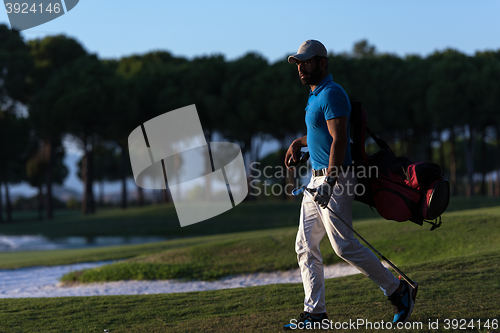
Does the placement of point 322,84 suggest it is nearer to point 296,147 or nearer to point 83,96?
point 296,147

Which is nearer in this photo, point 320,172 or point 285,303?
point 320,172

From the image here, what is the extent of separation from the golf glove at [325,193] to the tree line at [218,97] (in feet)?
104

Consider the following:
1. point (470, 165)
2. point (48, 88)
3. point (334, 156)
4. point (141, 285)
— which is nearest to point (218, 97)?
point (48, 88)

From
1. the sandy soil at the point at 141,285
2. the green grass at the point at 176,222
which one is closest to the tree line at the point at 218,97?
the green grass at the point at 176,222

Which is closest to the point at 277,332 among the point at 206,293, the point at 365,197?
the point at 365,197

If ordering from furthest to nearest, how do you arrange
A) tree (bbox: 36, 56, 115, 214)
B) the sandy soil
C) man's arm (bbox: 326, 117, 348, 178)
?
tree (bbox: 36, 56, 115, 214), the sandy soil, man's arm (bbox: 326, 117, 348, 178)

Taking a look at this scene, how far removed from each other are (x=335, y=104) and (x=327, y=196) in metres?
0.78

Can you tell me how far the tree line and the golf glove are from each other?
31.6 metres

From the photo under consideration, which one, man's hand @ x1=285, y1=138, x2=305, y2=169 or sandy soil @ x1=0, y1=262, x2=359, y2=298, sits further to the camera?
sandy soil @ x1=0, y1=262, x2=359, y2=298

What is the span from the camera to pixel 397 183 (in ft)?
14.7

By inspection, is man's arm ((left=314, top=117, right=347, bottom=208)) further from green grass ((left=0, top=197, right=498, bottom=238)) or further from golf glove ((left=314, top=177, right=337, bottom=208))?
green grass ((left=0, top=197, right=498, bottom=238))

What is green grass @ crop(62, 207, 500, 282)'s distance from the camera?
33.7 feet

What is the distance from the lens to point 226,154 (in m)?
40.2

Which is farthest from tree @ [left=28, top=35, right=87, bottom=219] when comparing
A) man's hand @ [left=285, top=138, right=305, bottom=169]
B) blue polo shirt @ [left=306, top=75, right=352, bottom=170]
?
blue polo shirt @ [left=306, top=75, right=352, bottom=170]
